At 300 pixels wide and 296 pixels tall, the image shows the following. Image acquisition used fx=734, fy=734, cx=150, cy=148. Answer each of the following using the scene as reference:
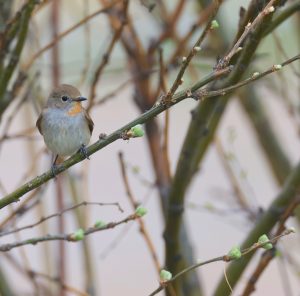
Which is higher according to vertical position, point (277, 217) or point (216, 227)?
point (216, 227)

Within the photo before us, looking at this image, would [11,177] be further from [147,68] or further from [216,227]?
[147,68]

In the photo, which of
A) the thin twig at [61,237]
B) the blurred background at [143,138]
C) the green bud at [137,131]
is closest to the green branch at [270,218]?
the blurred background at [143,138]

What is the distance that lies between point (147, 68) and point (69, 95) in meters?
0.42

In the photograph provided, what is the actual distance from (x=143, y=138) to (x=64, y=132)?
157 cm

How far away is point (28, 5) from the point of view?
2648 mm

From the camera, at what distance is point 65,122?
3518mm

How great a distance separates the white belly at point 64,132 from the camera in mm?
3408

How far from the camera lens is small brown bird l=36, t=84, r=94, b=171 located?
3.42 metres

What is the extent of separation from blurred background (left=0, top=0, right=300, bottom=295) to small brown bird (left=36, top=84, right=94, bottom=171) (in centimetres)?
7

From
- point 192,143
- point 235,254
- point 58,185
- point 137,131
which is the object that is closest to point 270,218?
point 192,143

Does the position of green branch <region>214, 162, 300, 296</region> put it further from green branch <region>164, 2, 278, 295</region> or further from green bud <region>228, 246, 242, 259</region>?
green bud <region>228, 246, 242, 259</region>

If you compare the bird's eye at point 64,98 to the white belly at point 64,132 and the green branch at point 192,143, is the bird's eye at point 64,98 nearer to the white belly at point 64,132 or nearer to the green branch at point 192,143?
the white belly at point 64,132

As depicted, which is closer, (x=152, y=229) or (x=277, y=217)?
(x=277, y=217)

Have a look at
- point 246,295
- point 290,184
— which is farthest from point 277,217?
point 246,295
